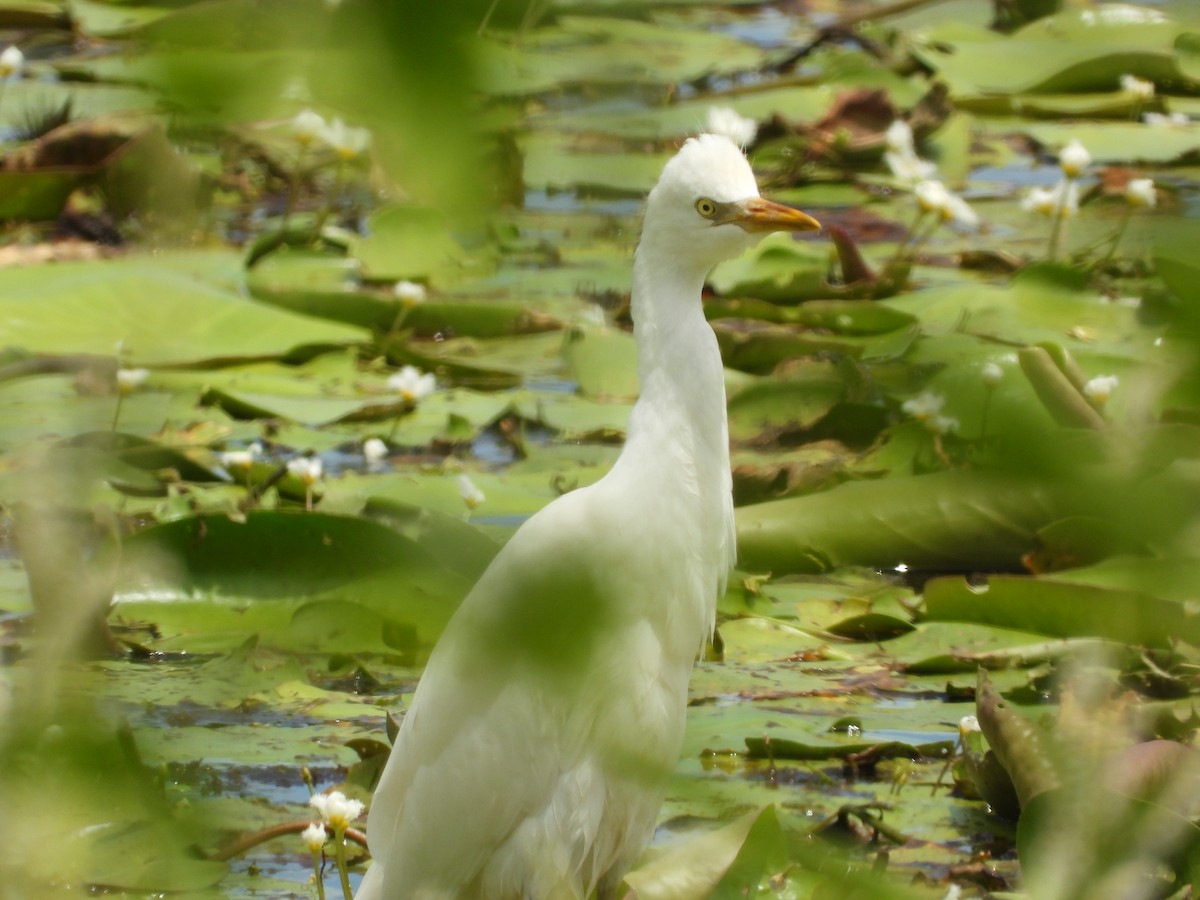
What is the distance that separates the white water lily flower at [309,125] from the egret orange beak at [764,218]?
1.29 metres

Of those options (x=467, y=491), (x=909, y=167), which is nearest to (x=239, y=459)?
(x=467, y=491)

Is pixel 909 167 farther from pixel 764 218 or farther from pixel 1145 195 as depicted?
pixel 1145 195

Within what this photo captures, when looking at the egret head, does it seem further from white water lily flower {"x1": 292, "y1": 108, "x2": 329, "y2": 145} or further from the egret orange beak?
white water lily flower {"x1": 292, "y1": 108, "x2": 329, "y2": 145}

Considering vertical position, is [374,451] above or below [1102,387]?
below

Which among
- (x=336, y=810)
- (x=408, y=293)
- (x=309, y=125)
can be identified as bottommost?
(x=408, y=293)

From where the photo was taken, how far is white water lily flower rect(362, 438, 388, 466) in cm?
309

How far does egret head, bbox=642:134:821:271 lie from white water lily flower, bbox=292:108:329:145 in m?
1.26

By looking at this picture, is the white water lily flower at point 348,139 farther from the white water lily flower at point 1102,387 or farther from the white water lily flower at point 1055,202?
the white water lily flower at point 1055,202

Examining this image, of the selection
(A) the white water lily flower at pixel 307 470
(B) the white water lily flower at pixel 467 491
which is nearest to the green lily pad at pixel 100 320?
(A) the white water lily flower at pixel 307 470

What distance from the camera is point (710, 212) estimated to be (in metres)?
1.91

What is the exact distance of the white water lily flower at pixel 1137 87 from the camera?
16.4 ft

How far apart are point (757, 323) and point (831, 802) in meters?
1.80

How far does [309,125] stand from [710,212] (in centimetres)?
146

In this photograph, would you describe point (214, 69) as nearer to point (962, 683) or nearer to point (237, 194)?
point (962, 683)
